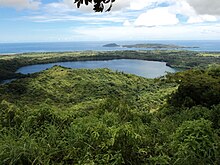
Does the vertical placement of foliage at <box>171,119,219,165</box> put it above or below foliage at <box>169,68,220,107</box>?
above

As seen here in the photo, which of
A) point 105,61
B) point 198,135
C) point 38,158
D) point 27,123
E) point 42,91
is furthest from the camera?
point 105,61

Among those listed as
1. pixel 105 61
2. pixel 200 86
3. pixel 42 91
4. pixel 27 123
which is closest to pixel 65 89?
pixel 42 91

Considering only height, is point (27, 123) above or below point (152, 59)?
above

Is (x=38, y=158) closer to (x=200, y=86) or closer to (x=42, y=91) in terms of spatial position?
(x=200, y=86)

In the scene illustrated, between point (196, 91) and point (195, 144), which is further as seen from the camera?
point (196, 91)

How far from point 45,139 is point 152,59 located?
104709mm

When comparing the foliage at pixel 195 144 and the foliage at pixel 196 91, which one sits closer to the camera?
the foliage at pixel 195 144

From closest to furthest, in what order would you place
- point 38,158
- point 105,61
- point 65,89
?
point 38,158, point 65,89, point 105,61

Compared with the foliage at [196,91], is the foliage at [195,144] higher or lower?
higher

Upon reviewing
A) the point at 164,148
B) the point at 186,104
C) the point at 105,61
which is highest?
the point at 164,148

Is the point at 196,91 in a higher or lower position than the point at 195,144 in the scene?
lower

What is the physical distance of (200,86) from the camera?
14508 mm

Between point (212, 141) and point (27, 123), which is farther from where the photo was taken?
point (27, 123)

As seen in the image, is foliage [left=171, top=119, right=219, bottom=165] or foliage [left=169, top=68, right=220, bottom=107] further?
foliage [left=169, top=68, right=220, bottom=107]
